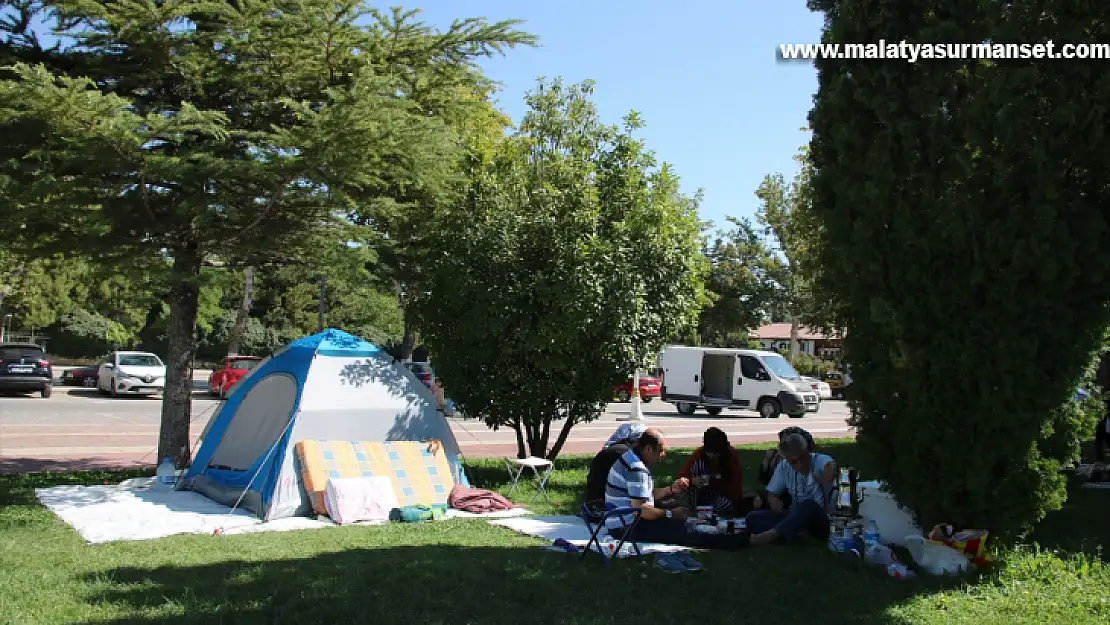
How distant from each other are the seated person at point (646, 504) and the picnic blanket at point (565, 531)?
93 mm

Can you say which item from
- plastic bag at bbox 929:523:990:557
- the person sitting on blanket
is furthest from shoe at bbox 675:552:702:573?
plastic bag at bbox 929:523:990:557

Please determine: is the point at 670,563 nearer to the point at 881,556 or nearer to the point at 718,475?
A: the point at 881,556

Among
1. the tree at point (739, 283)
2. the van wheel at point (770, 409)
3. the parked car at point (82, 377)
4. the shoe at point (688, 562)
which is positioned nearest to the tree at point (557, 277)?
the shoe at point (688, 562)

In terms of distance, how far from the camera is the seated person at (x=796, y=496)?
7457 millimetres

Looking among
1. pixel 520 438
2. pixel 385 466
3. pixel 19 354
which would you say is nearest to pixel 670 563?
pixel 385 466

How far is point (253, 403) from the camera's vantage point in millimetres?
10609

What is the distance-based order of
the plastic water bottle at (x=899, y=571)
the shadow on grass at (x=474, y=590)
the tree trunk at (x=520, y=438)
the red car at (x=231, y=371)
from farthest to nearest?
the red car at (x=231, y=371) < the tree trunk at (x=520, y=438) < the plastic water bottle at (x=899, y=571) < the shadow on grass at (x=474, y=590)

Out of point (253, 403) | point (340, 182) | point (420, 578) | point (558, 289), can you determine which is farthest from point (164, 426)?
point (420, 578)

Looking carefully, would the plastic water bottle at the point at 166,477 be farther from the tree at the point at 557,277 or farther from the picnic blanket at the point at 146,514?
the tree at the point at 557,277

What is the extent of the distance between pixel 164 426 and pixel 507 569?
696 centimetres

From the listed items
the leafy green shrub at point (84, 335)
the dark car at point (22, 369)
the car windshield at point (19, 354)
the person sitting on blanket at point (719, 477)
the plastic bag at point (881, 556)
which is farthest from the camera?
the leafy green shrub at point (84, 335)

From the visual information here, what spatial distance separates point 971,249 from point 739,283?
4019cm

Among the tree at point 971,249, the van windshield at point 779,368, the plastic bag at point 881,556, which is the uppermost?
the tree at point 971,249

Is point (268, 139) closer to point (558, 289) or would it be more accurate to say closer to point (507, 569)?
point (558, 289)
